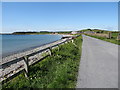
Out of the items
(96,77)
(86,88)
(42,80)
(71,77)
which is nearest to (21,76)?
(42,80)

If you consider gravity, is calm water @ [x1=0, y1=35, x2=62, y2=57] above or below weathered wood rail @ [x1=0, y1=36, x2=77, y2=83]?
below

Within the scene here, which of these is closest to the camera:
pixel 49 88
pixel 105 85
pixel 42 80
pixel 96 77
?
pixel 49 88

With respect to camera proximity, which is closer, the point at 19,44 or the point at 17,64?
the point at 17,64

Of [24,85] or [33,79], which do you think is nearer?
[24,85]

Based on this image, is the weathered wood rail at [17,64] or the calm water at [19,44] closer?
the weathered wood rail at [17,64]

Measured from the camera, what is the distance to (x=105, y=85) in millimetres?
4797

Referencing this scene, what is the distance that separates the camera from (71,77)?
5.56 meters

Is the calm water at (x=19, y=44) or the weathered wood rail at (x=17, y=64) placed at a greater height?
the weathered wood rail at (x=17, y=64)

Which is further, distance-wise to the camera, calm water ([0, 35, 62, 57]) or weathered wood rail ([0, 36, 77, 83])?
calm water ([0, 35, 62, 57])

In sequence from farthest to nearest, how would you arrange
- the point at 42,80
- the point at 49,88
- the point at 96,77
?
1. the point at 96,77
2. the point at 42,80
3. the point at 49,88

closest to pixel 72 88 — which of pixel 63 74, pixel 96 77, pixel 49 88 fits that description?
pixel 49 88

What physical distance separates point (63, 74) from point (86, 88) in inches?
56.4

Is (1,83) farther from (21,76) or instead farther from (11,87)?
(21,76)

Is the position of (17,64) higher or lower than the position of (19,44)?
higher
